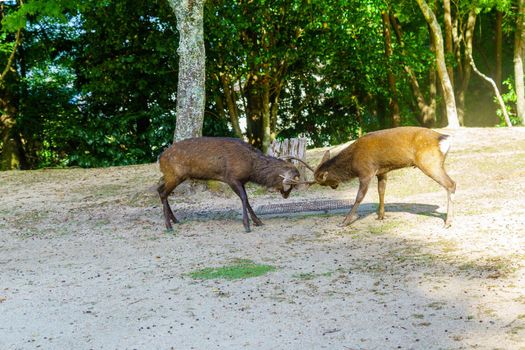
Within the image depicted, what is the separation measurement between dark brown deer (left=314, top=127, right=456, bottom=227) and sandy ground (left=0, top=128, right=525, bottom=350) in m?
0.50

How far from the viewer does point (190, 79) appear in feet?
38.2

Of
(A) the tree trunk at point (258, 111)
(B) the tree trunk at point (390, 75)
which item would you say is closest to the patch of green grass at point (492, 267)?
(A) the tree trunk at point (258, 111)

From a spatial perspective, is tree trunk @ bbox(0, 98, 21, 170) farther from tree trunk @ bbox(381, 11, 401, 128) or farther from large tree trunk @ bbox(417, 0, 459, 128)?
large tree trunk @ bbox(417, 0, 459, 128)

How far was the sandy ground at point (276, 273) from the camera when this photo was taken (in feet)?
16.5

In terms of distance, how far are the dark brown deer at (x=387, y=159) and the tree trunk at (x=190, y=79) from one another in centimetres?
338

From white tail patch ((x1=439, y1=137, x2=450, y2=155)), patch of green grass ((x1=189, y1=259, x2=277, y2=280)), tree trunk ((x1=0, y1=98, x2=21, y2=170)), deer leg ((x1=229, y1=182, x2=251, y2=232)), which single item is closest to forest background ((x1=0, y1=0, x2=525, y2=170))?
tree trunk ((x1=0, y1=98, x2=21, y2=170))

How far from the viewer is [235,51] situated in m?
16.2

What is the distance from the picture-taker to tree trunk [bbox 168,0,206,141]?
37.8 feet

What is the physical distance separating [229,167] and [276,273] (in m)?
2.70

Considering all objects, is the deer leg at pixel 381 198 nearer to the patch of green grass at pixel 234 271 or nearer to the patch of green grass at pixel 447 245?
the patch of green grass at pixel 447 245

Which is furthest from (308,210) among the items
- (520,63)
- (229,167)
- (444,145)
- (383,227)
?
(520,63)

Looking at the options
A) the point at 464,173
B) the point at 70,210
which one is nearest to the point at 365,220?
the point at 464,173

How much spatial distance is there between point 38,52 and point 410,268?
15.6 metres

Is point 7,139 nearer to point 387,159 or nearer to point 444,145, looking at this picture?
point 387,159
